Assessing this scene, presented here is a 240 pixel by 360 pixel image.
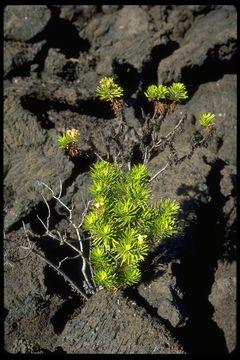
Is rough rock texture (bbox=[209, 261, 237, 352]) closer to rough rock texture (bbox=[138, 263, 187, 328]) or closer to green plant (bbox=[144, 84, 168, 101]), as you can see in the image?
rough rock texture (bbox=[138, 263, 187, 328])

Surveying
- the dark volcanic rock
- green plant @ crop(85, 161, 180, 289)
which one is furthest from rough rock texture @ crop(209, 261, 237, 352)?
the dark volcanic rock

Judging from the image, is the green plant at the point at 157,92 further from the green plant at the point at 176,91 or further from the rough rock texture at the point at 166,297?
the rough rock texture at the point at 166,297

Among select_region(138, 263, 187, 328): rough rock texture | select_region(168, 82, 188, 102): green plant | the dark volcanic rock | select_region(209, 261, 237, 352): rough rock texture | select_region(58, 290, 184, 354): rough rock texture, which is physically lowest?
select_region(209, 261, 237, 352): rough rock texture

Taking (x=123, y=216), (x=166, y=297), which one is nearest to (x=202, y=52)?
(x=166, y=297)

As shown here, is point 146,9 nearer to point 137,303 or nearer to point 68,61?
point 68,61

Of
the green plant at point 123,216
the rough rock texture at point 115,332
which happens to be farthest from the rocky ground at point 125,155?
the green plant at point 123,216

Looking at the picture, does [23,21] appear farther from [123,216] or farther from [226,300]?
[226,300]

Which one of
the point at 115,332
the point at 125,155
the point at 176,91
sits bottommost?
the point at 115,332

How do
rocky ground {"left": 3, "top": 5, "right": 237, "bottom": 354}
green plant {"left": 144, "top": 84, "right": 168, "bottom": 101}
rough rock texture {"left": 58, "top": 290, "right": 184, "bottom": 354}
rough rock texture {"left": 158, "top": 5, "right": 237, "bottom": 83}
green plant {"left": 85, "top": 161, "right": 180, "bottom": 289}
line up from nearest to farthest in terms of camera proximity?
green plant {"left": 85, "top": 161, "right": 180, "bottom": 289}
green plant {"left": 144, "top": 84, "right": 168, "bottom": 101}
rough rock texture {"left": 58, "top": 290, "right": 184, "bottom": 354}
rocky ground {"left": 3, "top": 5, "right": 237, "bottom": 354}
rough rock texture {"left": 158, "top": 5, "right": 237, "bottom": 83}
